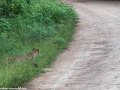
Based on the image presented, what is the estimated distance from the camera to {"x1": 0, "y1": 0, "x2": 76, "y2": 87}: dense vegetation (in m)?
10.8

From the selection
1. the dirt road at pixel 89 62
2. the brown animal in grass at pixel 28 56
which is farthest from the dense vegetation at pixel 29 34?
the dirt road at pixel 89 62

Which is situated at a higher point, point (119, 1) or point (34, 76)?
point (34, 76)

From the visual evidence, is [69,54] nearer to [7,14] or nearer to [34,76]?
[34,76]

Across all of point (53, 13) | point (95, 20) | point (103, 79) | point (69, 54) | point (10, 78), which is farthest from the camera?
point (95, 20)

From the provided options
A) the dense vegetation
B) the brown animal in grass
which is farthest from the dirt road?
the brown animal in grass

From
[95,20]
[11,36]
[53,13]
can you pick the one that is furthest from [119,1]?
[11,36]

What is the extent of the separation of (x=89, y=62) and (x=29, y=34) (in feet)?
11.7

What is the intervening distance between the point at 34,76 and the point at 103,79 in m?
1.77

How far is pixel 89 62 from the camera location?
Answer: 492 inches

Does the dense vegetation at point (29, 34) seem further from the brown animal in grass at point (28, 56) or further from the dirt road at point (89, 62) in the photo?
the dirt road at point (89, 62)

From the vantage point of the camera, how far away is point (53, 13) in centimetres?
1939

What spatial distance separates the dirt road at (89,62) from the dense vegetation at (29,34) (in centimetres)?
36

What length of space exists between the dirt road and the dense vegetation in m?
0.36

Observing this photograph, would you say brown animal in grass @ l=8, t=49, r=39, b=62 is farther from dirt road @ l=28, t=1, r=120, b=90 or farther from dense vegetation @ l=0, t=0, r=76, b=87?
dirt road @ l=28, t=1, r=120, b=90
